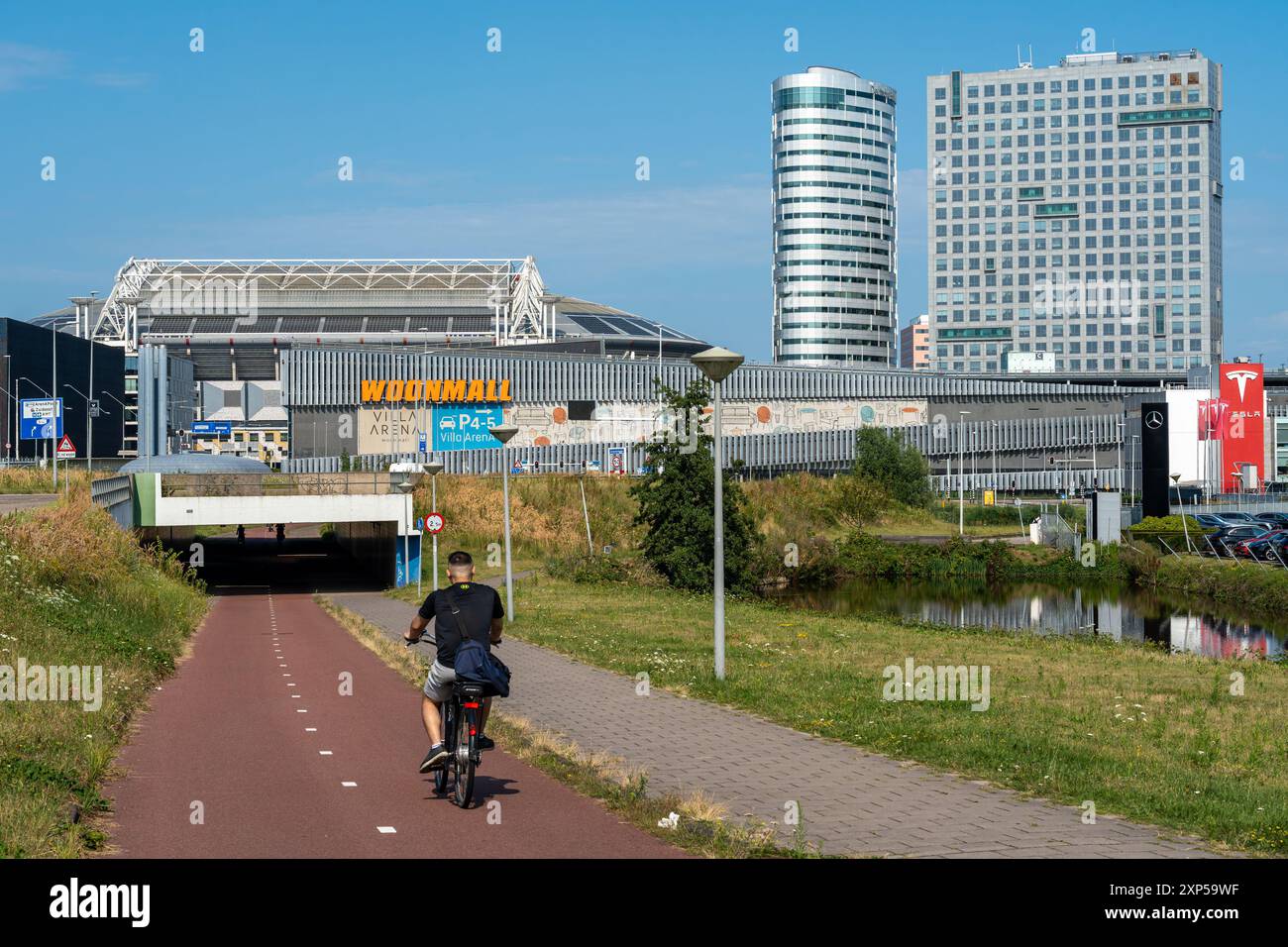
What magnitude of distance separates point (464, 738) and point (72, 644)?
9.80m

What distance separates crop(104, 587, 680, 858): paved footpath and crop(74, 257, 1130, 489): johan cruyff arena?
57.9m

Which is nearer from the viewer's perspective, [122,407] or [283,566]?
[283,566]

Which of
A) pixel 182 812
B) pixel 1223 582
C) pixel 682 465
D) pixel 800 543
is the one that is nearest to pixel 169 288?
pixel 800 543

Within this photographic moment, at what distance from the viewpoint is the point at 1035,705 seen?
15.9m

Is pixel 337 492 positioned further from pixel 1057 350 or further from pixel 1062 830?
pixel 1057 350

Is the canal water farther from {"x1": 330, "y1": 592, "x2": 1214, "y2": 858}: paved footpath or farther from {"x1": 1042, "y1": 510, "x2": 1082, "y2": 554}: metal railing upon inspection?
{"x1": 330, "y1": 592, "x2": 1214, "y2": 858}: paved footpath

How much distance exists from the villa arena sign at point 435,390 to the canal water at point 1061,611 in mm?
40178

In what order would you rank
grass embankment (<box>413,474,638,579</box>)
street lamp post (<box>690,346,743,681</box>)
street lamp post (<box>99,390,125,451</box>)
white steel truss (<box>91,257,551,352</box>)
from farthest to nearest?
1. white steel truss (<box>91,257,551,352</box>)
2. street lamp post (<box>99,390,125,451</box>)
3. grass embankment (<box>413,474,638,579</box>)
4. street lamp post (<box>690,346,743,681</box>)

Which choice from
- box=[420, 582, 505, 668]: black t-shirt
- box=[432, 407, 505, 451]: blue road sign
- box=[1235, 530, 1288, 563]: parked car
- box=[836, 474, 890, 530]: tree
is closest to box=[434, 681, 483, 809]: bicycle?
box=[420, 582, 505, 668]: black t-shirt

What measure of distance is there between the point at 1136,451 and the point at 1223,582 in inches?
1182

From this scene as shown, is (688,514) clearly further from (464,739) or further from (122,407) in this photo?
(122,407)

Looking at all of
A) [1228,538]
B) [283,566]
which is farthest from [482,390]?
[1228,538]

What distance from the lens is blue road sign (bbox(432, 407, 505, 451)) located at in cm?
9100

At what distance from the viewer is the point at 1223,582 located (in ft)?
164
